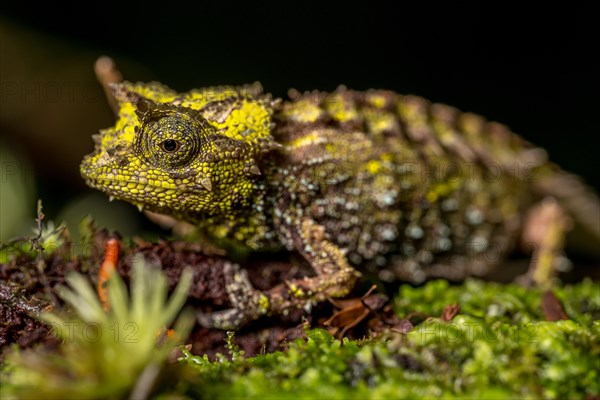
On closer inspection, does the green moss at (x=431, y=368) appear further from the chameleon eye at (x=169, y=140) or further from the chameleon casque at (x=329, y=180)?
the chameleon eye at (x=169, y=140)

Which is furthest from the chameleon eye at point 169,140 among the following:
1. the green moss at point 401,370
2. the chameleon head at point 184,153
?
the green moss at point 401,370

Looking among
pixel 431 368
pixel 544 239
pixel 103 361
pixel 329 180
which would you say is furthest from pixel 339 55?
pixel 103 361

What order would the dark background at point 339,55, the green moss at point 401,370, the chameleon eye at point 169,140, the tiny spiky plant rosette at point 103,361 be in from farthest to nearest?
the dark background at point 339,55, the chameleon eye at point 169,140, the green moss at point 401,370, the tiny spiky plant rosette at point 103,361

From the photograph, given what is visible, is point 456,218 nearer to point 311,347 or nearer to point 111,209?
point 311,347

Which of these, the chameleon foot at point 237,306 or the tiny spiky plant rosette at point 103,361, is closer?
the tiny spiky plant rosette at point 103,361

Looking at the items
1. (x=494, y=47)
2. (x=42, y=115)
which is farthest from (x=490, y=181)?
(x=42, y=115)

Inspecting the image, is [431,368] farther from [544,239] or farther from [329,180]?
[544,239]

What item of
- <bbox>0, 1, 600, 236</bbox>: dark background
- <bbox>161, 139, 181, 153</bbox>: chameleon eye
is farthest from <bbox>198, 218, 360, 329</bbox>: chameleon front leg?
<bbox>0, 1, 600, 236</bbox>: dark background

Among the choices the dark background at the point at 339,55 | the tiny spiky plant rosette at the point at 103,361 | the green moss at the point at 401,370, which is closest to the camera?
the tiny spiky plant rosette at the point at 103,361
